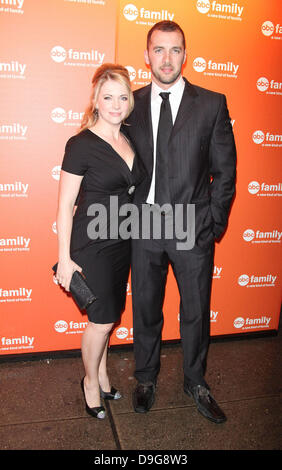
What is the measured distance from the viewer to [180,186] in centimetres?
232

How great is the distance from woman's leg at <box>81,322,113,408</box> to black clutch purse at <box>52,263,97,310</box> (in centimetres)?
24

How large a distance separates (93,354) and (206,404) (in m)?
0.80

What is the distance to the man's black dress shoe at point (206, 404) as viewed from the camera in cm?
243

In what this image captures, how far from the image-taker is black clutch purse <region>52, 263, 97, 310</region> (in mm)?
2115

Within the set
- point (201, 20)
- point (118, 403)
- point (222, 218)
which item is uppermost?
point (201, 20)

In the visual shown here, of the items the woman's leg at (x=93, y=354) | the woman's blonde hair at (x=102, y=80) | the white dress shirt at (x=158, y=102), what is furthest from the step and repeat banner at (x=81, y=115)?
the woman's leg at (x=93, y=354)

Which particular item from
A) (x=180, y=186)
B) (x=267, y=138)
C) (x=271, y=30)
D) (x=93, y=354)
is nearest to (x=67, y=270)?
(x=93, y=354)

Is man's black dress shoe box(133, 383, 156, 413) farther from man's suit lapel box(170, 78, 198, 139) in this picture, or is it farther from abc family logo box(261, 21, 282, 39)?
abc family logo box(261, 21, 282, 39)

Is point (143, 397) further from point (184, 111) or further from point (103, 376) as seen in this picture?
point (184, 111)

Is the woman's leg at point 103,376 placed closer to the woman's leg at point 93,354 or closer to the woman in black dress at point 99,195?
the woman's leg at point 93,354

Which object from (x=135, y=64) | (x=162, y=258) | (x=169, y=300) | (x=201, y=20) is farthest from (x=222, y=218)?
(x=201, y=20)

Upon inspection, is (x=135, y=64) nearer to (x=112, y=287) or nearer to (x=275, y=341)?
(x=112, y=287)
